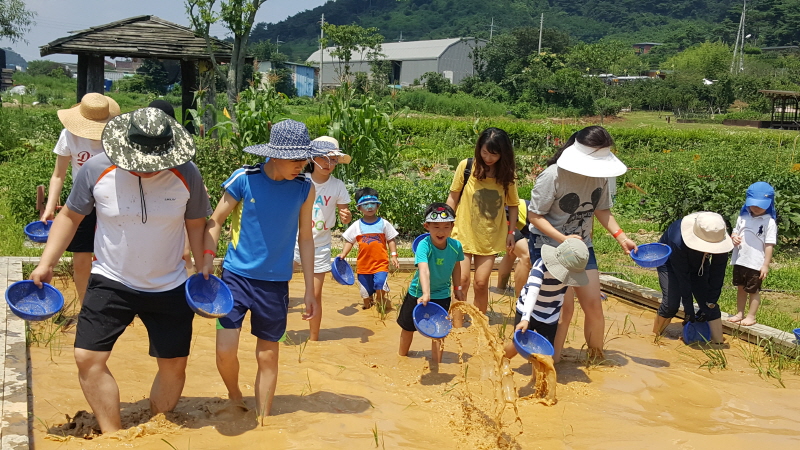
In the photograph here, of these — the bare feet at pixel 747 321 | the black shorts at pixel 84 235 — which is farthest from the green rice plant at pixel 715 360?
the black shorts at pixel 84 235

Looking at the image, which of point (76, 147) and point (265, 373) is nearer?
point (265, 373)

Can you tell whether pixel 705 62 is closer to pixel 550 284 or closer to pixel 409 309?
pixel 550 284

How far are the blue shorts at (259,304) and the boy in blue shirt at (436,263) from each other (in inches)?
49.9

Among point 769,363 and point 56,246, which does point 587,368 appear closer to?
point 769,363

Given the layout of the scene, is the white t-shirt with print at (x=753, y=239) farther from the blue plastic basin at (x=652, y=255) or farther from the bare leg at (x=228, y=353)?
the bare leg at (x=228, y=353)

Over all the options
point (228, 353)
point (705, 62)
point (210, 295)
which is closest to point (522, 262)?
point (228, 353)

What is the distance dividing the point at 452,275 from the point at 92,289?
9.16 ft

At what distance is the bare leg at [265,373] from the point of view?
421cm

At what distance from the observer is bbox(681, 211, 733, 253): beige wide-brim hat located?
598cm

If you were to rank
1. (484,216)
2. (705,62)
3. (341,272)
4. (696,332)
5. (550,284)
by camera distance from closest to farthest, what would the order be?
(550,284), (484,216), (696,332), (341,272), (705,62)

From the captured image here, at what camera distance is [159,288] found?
3.76 metres

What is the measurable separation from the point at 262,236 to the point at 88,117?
2253 millimetres

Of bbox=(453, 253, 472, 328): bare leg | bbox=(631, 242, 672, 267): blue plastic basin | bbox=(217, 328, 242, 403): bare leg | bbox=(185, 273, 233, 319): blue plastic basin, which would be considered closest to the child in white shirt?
bbox=(631, 242, 672, 267): blue plastic basin

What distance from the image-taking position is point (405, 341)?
18.7 feet
